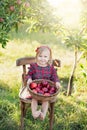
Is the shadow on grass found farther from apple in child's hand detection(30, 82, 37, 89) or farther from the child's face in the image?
the child's face

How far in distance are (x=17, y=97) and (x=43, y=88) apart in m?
1.97

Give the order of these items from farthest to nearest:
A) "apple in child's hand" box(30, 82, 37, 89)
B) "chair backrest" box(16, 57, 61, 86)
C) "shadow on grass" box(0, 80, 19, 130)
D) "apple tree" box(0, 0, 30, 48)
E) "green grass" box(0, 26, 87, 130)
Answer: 1. "green grass" box(0, 26, 87, 130)
2. "shadow on grass" box(0, 80, 19, 130)
3. "chair backrest" box(16, 57, 61, 86)
4. "apple in child's hand" box(30, 82, 37, 89)
5. "apple tree" box(0, 0, 30, 48)

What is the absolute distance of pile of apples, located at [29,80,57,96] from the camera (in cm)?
460

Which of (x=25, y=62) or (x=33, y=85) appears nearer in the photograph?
(x=33, y=85)

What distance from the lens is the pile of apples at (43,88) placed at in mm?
4598

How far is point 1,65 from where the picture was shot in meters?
8.49

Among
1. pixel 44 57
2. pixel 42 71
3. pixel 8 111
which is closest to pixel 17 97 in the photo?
pixel 8 111

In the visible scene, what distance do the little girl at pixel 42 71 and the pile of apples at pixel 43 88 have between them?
0.08 m

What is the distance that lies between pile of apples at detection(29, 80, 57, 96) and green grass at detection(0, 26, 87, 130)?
996 millimetres

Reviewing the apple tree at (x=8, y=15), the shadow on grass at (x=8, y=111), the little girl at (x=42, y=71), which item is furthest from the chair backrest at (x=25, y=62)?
the shadow on grass at (x=8, y=111)

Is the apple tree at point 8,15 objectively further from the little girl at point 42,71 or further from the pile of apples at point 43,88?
the pile of apples at point 43,88

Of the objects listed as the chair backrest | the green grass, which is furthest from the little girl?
the green grass

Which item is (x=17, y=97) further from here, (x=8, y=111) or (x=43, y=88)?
(x=43, y=88)

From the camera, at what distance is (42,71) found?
480 centimetres
